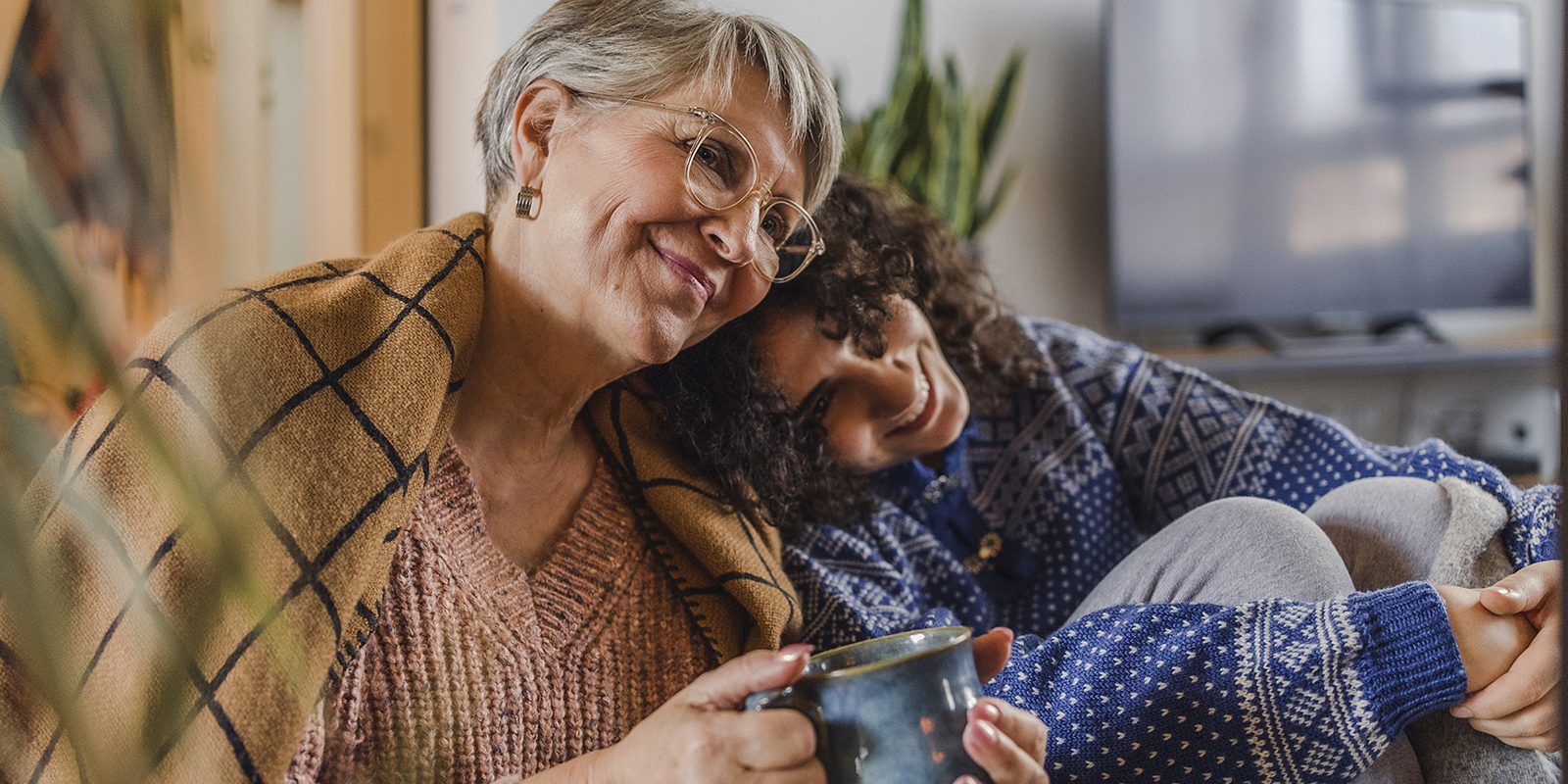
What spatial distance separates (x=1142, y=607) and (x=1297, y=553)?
0.43ft

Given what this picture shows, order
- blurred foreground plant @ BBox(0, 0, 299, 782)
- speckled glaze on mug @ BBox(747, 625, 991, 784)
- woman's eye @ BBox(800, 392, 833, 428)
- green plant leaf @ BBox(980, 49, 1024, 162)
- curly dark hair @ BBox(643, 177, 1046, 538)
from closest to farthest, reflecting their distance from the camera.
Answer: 1. blurred foreground plant @ BBox(0, 0, 299, 782)
2. speckled glaze on mug @ BBox(747, 625, 991, 784)
3. curly dark hair @ BBox(643, 177, 1046, 538)
4. woman's eye @ BBox(800, 392, 833, 428)
5. green plant leaf @ BBox(980, 49, 1024, 162)

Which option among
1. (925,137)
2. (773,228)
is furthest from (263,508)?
(925,137)

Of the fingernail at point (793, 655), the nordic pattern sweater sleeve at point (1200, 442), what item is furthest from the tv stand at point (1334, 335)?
the fingernail at point (793, 655)

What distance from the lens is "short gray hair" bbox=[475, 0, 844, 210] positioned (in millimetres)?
751

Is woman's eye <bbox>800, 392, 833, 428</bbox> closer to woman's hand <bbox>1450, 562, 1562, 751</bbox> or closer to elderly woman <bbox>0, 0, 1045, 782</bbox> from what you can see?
elderly woman <bbox>0, 0, 1045, 782</bbox>

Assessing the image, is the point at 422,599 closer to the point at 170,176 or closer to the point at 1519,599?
the point at 170,176

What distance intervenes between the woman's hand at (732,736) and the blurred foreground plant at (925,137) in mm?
1793

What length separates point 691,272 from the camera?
762 mm

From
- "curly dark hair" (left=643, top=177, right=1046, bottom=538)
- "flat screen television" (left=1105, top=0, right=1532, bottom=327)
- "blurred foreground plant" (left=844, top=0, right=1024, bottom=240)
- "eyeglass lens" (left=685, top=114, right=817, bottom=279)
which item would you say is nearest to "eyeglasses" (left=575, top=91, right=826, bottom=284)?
"eyeglass lens" (left=685, top=114, right=817, bottom=279)

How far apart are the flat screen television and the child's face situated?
176 cm

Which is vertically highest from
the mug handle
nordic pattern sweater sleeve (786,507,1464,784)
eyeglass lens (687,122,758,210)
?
eyeglass lens (687,122,758,210)

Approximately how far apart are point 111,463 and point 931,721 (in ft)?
1.57

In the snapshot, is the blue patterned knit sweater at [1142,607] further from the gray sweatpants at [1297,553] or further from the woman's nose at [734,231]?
the woman's nose at [734,231]

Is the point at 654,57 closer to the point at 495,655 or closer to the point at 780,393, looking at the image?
the point at 780,393
